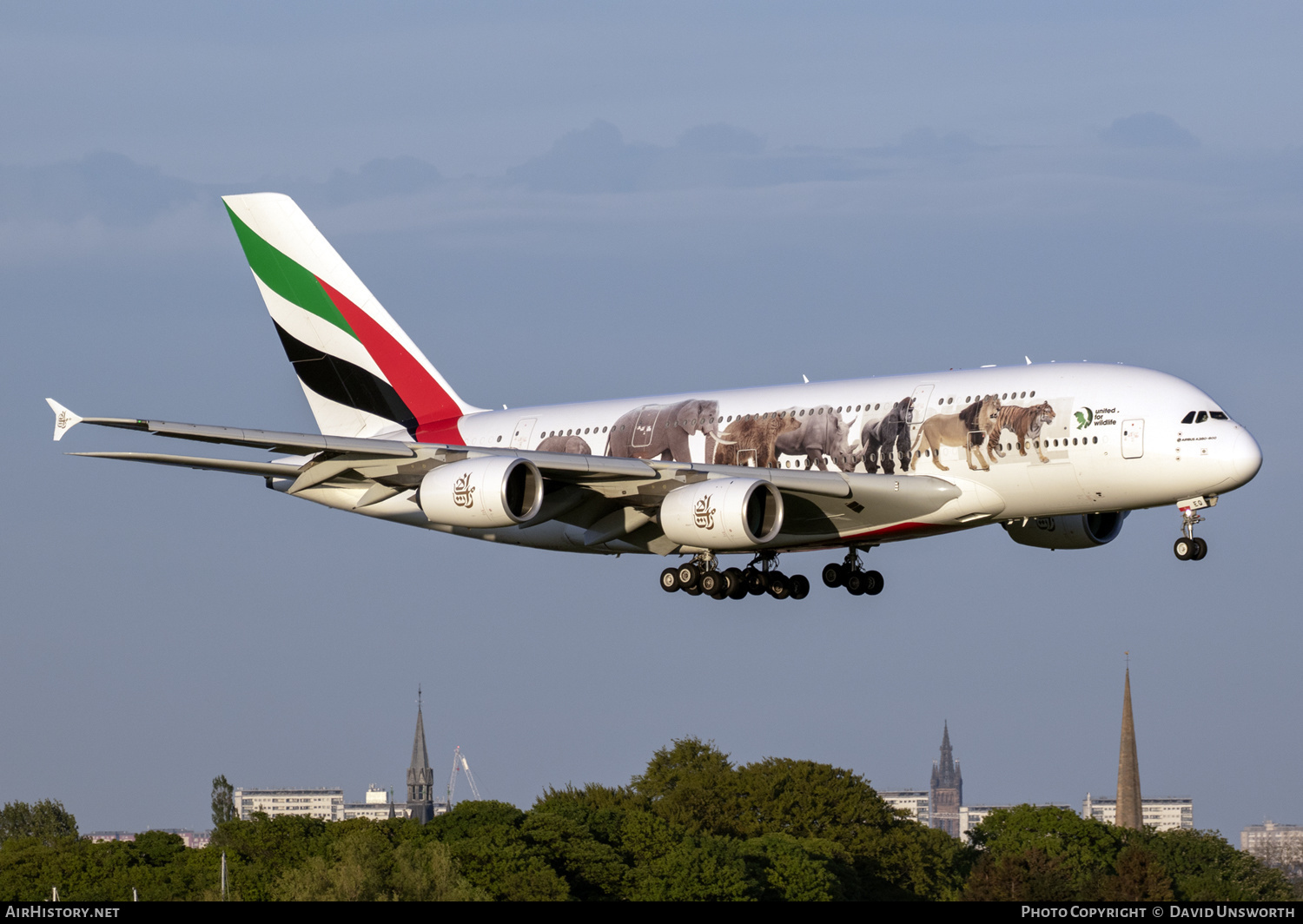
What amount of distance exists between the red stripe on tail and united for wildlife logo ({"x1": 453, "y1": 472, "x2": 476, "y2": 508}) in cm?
1154

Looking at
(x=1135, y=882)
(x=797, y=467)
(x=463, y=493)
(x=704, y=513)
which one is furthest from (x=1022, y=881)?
(x=463, y=493)

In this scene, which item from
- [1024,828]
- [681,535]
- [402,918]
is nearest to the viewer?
[402,918]

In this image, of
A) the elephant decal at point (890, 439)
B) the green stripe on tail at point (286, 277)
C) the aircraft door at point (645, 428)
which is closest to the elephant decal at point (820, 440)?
the elephant decal at point (890, 439)

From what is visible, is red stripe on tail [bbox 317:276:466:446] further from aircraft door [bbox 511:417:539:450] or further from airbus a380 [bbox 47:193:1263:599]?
aircraft door [bbox 511:417:539:450]

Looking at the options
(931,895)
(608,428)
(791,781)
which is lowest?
(931,895)

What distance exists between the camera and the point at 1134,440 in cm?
4547

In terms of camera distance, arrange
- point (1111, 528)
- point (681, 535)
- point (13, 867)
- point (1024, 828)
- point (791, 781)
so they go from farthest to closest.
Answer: point (1024, 828) < point (791, 781) < point (13, 867) < point (1111, 528) < point (681, 535)

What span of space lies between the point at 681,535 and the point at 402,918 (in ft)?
48.9

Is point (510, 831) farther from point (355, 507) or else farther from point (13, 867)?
point (355, 507)

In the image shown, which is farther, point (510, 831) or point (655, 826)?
point (655, 826)

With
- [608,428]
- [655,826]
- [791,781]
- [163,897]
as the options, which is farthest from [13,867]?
[608,428]

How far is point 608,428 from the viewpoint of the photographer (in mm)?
54219

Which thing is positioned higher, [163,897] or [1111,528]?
[1111,528]

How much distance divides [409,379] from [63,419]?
1647cm
